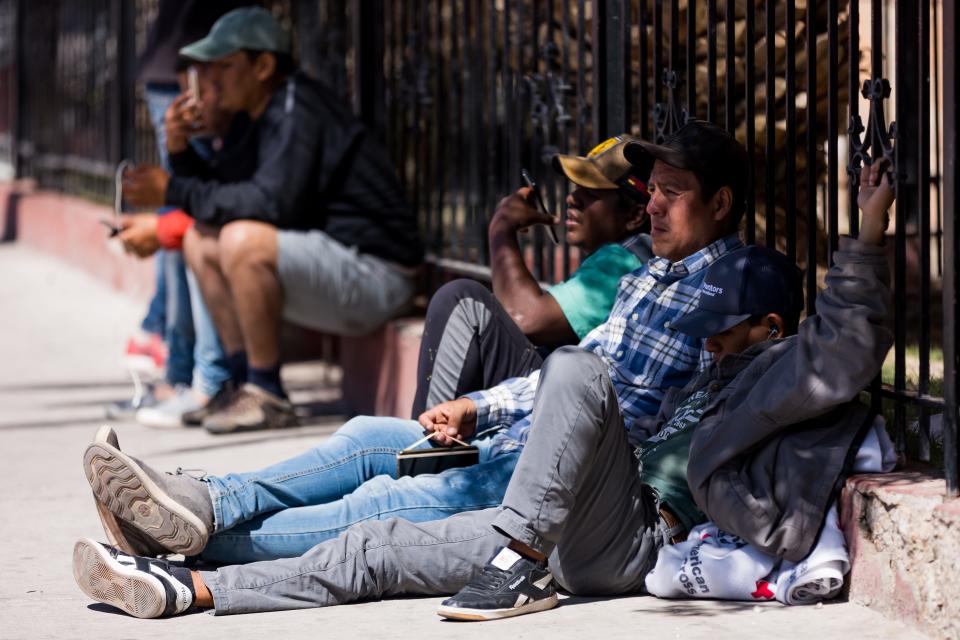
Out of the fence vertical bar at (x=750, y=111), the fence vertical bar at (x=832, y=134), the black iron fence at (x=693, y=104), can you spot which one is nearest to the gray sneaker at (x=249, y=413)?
the black iron fence at (x=693, y=104)

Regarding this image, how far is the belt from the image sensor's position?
12.5 ft

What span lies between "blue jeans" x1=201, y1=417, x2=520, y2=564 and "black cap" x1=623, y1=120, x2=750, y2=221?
91 cm

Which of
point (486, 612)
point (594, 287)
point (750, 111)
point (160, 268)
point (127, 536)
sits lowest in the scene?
point (486, 612)

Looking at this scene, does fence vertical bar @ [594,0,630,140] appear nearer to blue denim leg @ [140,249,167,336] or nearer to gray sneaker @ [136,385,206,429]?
gray sneaker @ [136,385,206,429]

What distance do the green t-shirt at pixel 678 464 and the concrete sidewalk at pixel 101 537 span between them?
0.24 meters

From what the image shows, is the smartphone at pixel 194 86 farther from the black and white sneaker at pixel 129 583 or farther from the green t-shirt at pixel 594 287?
the black and white sneaker at pixel 129 583

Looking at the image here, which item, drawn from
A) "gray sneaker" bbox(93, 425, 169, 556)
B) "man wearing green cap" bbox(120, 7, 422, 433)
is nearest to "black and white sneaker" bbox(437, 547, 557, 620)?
"gray sneaker" bbox(93, 425, 169, 556)

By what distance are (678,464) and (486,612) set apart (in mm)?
647

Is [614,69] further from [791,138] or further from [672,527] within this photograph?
[672,527]

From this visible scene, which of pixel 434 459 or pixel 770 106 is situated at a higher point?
pixel 770 106

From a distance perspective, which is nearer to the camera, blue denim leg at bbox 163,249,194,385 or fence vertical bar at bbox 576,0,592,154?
fence vertical bar at bbox 576,0,592,154

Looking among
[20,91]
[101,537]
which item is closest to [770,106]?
[101,537]

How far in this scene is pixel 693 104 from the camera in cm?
461

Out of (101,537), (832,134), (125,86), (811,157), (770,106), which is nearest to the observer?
(832,134)
